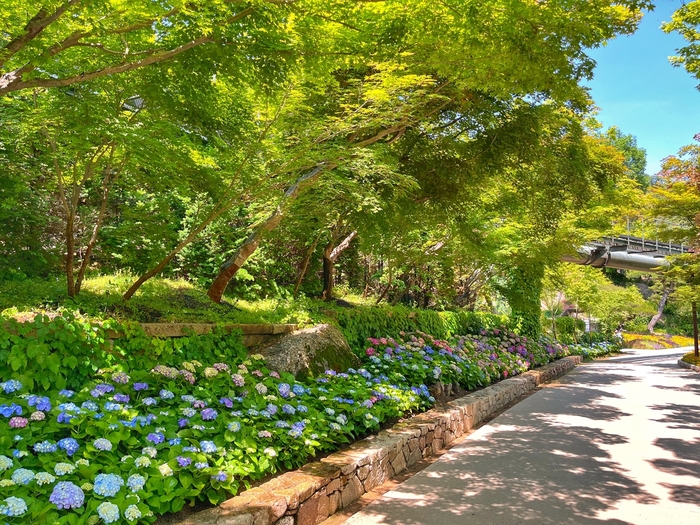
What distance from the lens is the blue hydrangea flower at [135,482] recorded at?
2.47m

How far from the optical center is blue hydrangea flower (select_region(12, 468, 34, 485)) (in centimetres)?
226

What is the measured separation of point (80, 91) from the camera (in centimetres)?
427

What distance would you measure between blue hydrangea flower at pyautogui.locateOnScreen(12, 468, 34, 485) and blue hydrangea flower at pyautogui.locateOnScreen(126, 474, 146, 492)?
429 millimetres

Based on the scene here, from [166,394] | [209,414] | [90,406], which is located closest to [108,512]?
[90,406]

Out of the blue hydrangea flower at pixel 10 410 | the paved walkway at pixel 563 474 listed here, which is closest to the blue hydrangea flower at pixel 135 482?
the blue hydrangea flower at pixel 10 410

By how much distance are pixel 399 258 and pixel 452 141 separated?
306cm

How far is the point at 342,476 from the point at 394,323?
5.06 m

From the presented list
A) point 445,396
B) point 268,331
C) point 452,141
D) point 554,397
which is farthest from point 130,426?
point 554,397

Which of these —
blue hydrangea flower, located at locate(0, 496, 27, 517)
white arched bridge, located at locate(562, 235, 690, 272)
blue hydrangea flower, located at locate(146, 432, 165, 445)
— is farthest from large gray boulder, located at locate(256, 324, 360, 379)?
white arched bridge, located at locate(562, 235, 690, 272)

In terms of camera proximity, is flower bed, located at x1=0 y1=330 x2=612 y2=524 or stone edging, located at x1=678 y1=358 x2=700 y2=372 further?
stone edging, located at x1=678 y1=358 x2=700 y2=372

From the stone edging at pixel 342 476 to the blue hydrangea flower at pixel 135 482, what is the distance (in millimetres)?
279

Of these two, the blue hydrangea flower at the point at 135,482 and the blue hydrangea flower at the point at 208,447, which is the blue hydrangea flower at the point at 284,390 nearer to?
the blue hydrangea flower at the point at 208,447

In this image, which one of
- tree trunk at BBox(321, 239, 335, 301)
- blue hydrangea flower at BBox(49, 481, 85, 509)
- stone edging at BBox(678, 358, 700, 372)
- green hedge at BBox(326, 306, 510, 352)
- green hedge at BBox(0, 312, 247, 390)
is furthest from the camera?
stone edging at BBox(678, 358, 700, 372)

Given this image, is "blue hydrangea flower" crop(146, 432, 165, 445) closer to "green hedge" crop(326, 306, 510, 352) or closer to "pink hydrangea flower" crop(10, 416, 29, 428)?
"pink hydrangea flower" crop(10, 416, 29, 428)
